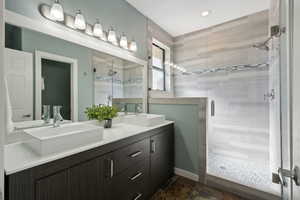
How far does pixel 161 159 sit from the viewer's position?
6.06 feet

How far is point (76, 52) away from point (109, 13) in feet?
2.43

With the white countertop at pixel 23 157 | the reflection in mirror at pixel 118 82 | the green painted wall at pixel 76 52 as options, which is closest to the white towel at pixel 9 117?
the white countertop at pixel 23 157

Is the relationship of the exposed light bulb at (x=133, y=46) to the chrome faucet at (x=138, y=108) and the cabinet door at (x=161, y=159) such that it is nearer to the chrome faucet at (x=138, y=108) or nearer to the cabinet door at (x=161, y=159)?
the chrome faucet at (x=138, y=108)

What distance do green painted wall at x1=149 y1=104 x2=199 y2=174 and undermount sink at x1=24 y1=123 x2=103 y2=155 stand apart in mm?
1283

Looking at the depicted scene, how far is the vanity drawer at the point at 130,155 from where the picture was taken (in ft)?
4.04

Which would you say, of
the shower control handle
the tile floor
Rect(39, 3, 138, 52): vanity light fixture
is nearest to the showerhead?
Rect(39, 3, 138, 52): vanity light fixture

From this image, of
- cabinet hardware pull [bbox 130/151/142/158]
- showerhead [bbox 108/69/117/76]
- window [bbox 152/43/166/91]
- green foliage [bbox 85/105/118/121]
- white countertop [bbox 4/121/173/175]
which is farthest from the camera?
window [bbox 152/43/166/91]

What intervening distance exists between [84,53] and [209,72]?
2.21 metres

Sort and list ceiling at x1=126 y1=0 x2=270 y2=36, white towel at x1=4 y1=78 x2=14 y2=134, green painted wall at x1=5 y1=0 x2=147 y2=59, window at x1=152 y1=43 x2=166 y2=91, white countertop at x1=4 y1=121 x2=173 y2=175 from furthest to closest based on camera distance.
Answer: window at x1=152 y1=43 x2=166 y2=91
ceiling at x1=126 y1=0 x2=270 y2=36
green painted wall at x1=5 y1=0 x2=147 y2=59
white towel at x1=4 y1=78 x2=14 y2=134
white countertop at x1=4 y1=121 x2=173 y2=175

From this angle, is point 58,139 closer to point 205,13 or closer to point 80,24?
point 80,24

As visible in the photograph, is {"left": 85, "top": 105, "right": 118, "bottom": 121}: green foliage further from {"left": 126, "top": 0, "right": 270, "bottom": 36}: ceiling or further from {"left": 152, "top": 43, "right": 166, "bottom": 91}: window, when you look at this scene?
{"left": 126, "top": 0, "right": 270, "bottom": 36}: ceiling

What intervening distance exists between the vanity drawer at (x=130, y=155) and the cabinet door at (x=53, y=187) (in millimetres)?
389

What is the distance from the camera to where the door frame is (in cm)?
123

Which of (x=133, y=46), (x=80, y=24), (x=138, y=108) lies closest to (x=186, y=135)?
(x=138, y=108)
